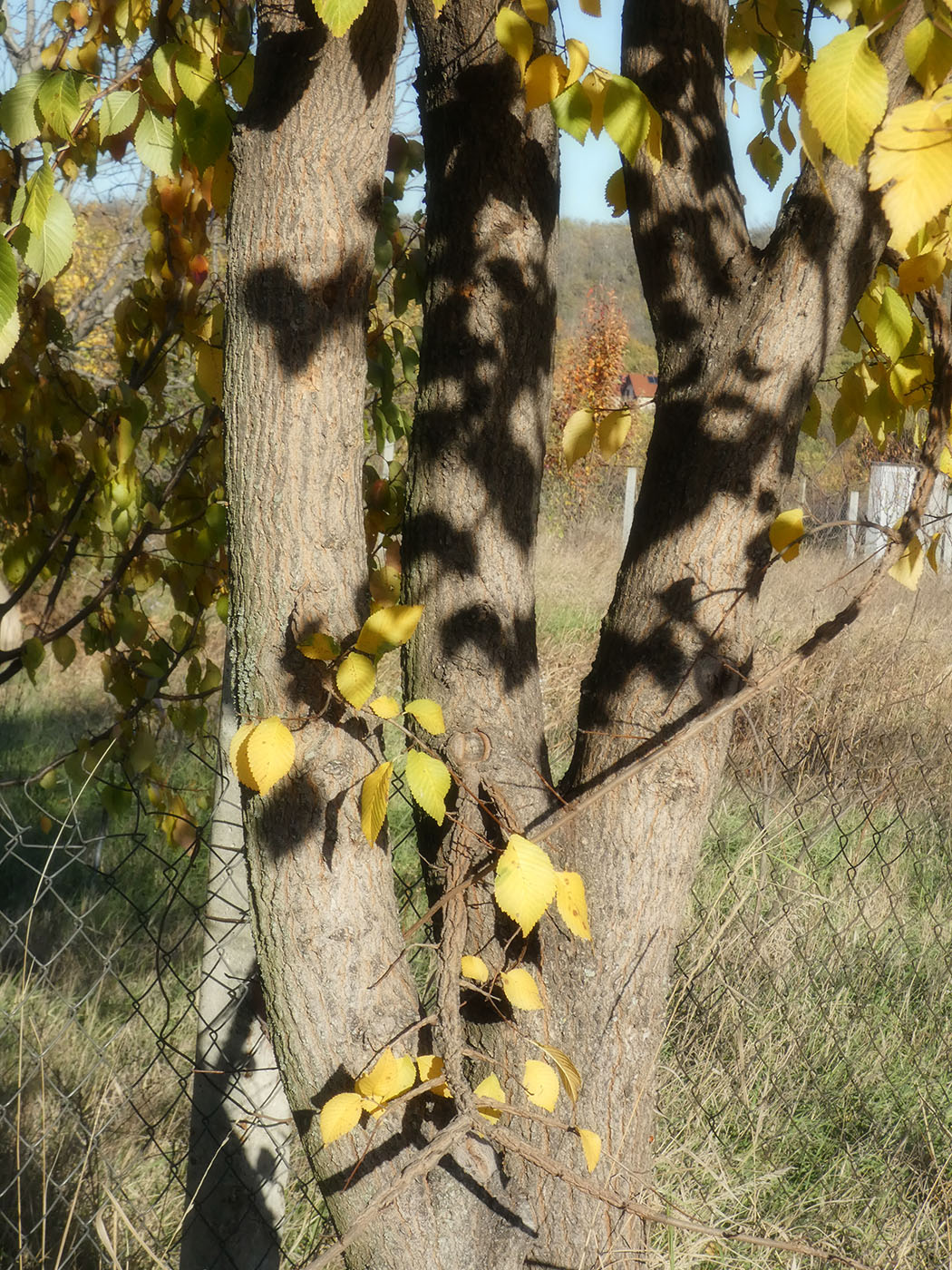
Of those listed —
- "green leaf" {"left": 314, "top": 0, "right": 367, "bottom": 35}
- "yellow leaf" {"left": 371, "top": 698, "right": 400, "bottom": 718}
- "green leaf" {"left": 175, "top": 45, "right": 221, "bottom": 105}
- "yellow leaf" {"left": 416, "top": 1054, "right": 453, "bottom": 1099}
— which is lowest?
"yellow leaf" {"left": 416, "top": 1054, "right": 453, "bottom": 1099}

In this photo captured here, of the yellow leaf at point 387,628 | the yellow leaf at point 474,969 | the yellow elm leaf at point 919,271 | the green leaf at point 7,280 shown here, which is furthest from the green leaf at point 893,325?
the green leaf at point 7,280

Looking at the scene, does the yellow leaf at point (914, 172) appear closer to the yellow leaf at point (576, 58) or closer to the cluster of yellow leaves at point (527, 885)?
the yellow leaf at point (576, 58)

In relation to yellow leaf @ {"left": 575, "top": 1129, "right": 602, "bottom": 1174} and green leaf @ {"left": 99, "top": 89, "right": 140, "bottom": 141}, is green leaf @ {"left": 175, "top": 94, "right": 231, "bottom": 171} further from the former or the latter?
yellow leaf @ {"left": 575, "top": 1129, "right": 602, "bottom": 1174}

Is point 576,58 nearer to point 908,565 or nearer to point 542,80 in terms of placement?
point 542,80

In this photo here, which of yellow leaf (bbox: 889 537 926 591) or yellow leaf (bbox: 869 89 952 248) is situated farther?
yellow leaf (bbox: 889 537 926 591)

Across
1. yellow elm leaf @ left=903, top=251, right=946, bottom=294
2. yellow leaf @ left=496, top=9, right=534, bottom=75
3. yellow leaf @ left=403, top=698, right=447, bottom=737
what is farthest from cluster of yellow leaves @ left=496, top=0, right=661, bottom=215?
yellow leaf @ left=403, top=698, right=447, bottom=737

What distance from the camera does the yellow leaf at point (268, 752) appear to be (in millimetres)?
1059

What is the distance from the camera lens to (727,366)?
1.33 metres

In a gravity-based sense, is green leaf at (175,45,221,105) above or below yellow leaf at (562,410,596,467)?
above

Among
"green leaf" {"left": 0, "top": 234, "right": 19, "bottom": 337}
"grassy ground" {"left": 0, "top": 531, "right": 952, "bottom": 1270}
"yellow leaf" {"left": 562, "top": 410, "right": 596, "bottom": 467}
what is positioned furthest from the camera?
"grassy ground" {"left": 0, "top": 531, "right": 952, "bottom": 1270}

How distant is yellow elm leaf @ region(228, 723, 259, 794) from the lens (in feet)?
3.59

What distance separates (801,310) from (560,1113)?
1.14 metres

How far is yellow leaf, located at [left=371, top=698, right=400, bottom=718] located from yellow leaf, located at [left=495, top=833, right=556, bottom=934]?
7.8 inches

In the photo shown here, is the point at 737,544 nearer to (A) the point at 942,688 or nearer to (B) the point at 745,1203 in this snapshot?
(B) the point at 745,1203
